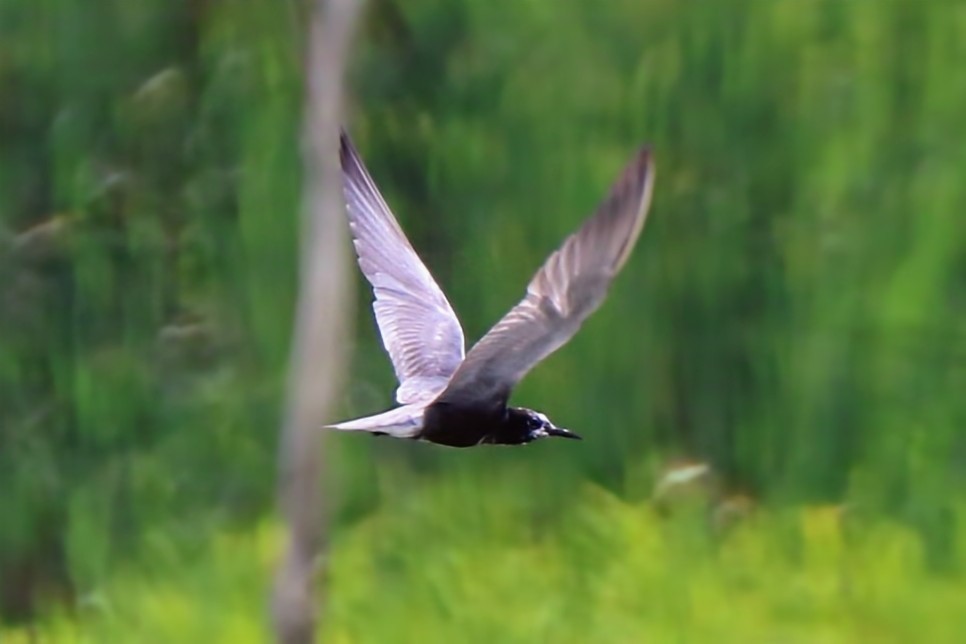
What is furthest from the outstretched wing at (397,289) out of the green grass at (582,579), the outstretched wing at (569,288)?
the green grass at (582,579)

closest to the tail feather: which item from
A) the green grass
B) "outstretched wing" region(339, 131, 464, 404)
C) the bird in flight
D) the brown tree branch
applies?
the bird in flight

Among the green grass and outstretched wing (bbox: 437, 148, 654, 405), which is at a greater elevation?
outstretched wing (bbox: 437, 148, 654, 405)

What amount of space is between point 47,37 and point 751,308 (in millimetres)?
2111

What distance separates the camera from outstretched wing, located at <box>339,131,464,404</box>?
5.11m

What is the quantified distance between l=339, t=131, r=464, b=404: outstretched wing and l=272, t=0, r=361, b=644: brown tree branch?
0.98 meters

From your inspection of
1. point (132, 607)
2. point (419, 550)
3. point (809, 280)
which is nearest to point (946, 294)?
point (809, 280)

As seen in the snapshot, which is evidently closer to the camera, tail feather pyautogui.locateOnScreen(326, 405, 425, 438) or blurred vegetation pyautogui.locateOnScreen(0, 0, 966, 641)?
tail feather pyautogui.locateOnScreen(326, 405, 425, 438)

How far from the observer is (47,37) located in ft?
23.6

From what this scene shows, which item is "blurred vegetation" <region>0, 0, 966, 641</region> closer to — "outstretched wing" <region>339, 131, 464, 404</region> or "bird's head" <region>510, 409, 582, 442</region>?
"outstretched wing" <region>339, 131, 464, 404</region>

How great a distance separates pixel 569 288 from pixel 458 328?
2.81ft

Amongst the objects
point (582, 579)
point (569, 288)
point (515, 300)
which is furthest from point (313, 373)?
point (569, 288)

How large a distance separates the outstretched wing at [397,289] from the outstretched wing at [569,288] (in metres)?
0.68

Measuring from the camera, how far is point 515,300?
6426mm

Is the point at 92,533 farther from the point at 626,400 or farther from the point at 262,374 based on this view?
the point at 626,400
